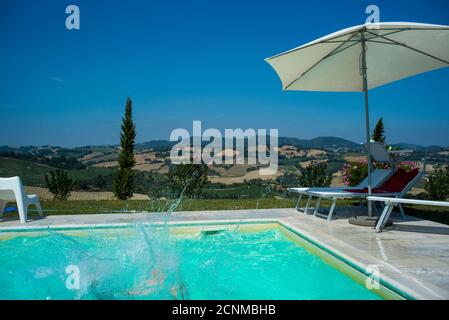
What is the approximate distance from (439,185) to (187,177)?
27.9 ft

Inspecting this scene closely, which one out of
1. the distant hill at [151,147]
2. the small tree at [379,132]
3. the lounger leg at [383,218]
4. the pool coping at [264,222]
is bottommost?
the pool coping at [264,222]

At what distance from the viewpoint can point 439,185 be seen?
1041 cm

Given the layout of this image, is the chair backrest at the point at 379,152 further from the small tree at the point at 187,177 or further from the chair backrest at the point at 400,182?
the small tree at the point at 187,177

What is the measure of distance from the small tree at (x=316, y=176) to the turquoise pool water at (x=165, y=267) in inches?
275

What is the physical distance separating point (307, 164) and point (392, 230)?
25.5 ft

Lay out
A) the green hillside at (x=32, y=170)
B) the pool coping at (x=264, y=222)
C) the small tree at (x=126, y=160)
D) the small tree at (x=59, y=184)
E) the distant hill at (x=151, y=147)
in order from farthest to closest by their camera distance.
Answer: the green hillside at (x=32, y=170) → the distant hill at (x=151, y=147) → the small tree at (x=126, y=160) → the small tree at (x=59, y=184) → the pool coping at (x=264, y=222)

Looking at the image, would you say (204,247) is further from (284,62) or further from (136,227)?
(284,62)

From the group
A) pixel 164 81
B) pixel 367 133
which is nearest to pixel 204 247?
pixel 367 133

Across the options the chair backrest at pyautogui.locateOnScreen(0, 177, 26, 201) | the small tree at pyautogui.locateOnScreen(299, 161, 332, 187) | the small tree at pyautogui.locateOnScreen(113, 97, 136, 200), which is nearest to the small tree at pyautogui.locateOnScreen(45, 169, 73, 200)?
the small tree at pyautogui.locateOnScreen(113, 97, 136, 200)

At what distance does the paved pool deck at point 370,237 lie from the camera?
2.93 metres

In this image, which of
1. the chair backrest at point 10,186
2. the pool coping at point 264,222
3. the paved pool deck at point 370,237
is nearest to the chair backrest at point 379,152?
the paved pool deck at point 370,237

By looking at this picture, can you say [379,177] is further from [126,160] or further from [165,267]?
[126,160]

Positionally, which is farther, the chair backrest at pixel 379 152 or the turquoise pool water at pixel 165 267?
the chair backrest at pixel 379 152

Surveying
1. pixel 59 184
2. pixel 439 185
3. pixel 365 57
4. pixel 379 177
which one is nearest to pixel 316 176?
pixel 439 185
